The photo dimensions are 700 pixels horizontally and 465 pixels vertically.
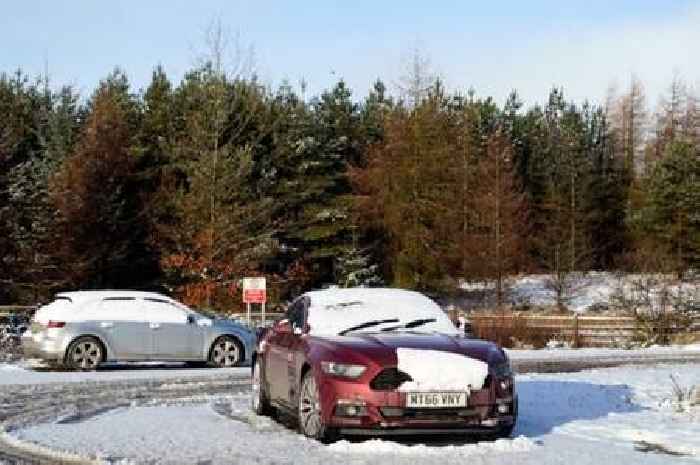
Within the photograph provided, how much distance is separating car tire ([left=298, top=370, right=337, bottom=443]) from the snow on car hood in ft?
2.86

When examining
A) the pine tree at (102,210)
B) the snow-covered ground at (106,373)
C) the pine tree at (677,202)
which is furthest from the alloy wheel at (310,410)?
the pine tree at (677,202)

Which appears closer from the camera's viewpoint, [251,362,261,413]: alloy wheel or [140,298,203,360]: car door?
[251,362,261,413]: alloy wheel

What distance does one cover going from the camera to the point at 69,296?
817 inches

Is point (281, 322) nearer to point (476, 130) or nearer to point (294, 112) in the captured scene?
point (294, 112)

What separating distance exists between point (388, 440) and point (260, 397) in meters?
3.06

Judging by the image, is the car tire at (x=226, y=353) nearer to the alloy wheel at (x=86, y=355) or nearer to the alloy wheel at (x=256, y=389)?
the alloy wheel at (x=86, y=355)

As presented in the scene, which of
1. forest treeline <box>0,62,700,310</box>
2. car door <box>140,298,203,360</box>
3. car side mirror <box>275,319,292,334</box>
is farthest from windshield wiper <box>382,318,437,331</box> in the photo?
forest treeline <box>0,62,700,310</box>

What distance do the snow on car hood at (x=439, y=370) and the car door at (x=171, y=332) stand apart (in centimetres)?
1189

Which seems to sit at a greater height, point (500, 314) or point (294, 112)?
point (294, 112)

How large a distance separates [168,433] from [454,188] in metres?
45.5

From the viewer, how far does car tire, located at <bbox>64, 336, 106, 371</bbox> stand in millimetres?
20141

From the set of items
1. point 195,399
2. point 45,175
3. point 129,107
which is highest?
point 129,107

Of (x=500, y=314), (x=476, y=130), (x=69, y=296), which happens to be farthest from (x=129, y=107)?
(x=69, y=296)

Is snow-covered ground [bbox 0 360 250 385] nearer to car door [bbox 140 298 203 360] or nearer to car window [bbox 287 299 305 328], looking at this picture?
car door [bbox 140 298 203 360]
